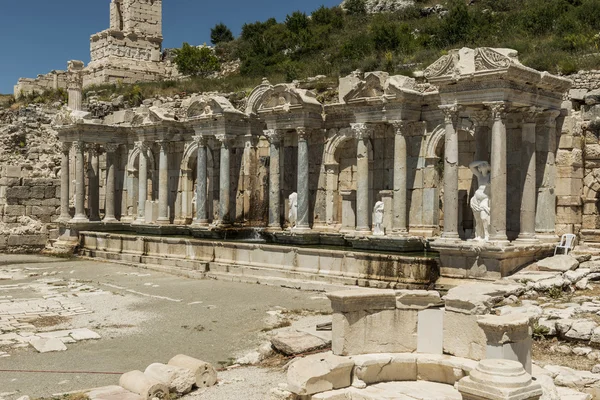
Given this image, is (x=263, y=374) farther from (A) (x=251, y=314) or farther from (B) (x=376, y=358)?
(A) (x=251, y=314)

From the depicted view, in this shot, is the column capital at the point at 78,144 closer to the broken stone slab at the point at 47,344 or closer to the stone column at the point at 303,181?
the stone column at the point at 303,181

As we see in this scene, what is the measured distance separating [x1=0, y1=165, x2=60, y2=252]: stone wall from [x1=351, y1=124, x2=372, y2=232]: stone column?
15288mm

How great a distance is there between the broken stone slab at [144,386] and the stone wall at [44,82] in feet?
145

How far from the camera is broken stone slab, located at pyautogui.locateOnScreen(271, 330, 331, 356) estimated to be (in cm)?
990

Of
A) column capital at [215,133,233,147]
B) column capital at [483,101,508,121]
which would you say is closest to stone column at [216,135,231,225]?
column capital at [215,133,233,147]

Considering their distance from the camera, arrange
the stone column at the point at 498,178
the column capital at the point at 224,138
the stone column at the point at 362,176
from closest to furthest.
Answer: the stone column at the point at 498,178, the stone column at the point at 362,176, the column capital at the point at 224,138

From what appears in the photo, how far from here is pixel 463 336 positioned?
8.86 metres

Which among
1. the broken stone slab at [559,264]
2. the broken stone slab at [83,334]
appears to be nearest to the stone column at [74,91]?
the broken stone slab at [83,334]

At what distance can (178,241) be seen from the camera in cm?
2161

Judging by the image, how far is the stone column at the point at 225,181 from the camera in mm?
23469

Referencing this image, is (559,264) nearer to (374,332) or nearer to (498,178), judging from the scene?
(498,178)

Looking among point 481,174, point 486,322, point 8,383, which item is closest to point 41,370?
point 8,383

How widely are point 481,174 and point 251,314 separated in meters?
6.17

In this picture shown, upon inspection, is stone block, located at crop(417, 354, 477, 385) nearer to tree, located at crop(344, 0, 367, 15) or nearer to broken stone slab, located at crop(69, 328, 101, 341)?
broken stone slab, located at crop(69, 328, 101, 341)
